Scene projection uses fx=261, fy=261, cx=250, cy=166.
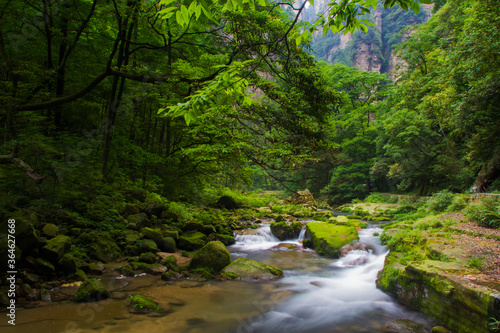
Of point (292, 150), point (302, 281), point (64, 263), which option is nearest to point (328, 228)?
point (302, 281)

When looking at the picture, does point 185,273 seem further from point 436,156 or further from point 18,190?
point 436,156

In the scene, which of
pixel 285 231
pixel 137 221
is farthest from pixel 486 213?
pixel 137 221

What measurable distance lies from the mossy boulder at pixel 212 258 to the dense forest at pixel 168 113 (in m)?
0.27

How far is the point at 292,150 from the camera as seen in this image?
5684 millimetres

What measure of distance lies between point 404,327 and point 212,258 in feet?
14.3

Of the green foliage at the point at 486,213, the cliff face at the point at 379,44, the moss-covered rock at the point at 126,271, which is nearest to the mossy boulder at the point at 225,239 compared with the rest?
the moss-covered rock at the point at 126,271

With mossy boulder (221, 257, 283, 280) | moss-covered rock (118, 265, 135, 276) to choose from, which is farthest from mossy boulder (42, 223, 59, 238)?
mossy boulder (221, 257, 283, 280)

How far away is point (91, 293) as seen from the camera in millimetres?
4477

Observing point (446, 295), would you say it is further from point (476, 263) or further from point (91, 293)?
point (91, 293)

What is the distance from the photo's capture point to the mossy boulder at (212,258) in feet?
22.0

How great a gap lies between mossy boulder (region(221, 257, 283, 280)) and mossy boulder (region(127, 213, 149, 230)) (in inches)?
131

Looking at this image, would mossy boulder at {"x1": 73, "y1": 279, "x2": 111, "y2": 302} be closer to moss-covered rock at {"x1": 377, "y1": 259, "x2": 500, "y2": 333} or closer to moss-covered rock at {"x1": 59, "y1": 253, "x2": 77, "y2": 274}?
moss-covered rock at {"x1": 59, "y1": 253, "x2": 77, "y2": 274}

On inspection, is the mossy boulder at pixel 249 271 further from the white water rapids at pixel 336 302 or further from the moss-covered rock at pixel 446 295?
the moss-covered rock at pixel 446 295

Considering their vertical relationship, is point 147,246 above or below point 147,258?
above
